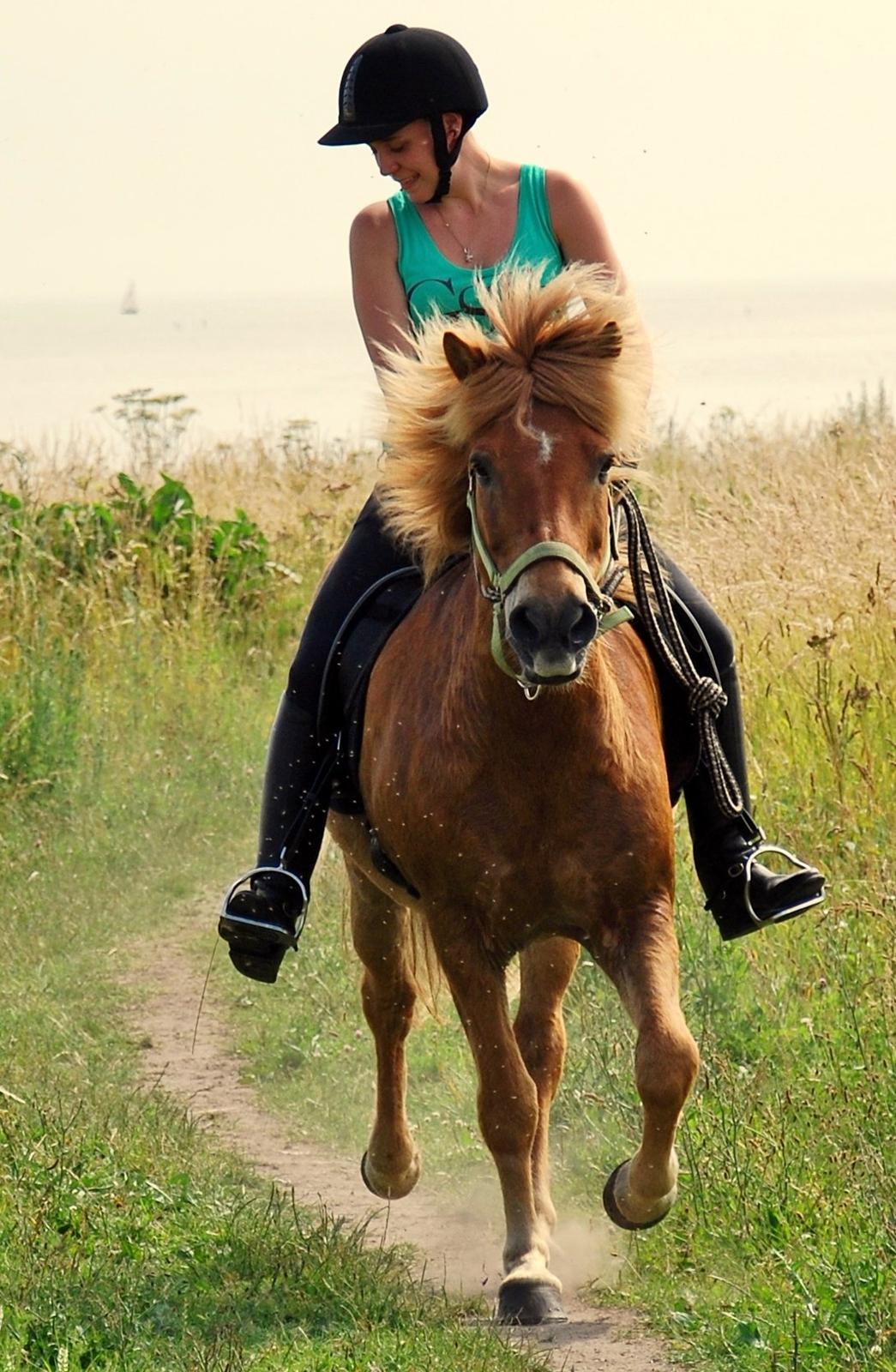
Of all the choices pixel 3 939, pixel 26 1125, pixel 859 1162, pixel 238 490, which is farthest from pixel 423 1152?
pixel 238 490

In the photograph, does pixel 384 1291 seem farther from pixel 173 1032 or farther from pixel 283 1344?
pixel 173 1032

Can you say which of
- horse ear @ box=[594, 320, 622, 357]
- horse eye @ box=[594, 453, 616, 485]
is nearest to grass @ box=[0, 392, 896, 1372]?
horse eye @ box=[594, 453, 616, 485]

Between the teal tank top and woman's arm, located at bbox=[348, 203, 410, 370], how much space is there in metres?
0.03

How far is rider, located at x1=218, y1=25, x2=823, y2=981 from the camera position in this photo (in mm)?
5043

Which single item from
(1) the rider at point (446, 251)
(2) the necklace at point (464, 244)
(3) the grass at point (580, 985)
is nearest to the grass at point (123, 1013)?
(3) the grass at point (580, 985)

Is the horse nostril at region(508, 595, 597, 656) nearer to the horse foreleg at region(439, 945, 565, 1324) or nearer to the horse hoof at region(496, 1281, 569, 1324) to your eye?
the horse foreleg at region(439, 945, 565, 1324)

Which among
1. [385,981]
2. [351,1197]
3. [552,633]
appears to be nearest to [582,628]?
[552,633]

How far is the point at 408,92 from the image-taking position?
5.02 metres

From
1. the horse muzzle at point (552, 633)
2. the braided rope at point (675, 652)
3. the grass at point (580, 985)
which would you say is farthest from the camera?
Answer: the braided rope at point (675, 652)

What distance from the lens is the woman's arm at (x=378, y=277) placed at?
16.9ft

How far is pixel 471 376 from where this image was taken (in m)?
4.33

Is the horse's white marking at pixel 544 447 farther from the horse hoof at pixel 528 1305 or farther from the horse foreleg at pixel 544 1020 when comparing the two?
the horse hoof at pixel 528 1305

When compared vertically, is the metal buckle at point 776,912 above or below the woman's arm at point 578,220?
below

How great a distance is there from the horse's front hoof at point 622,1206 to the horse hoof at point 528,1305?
9.7 inches
